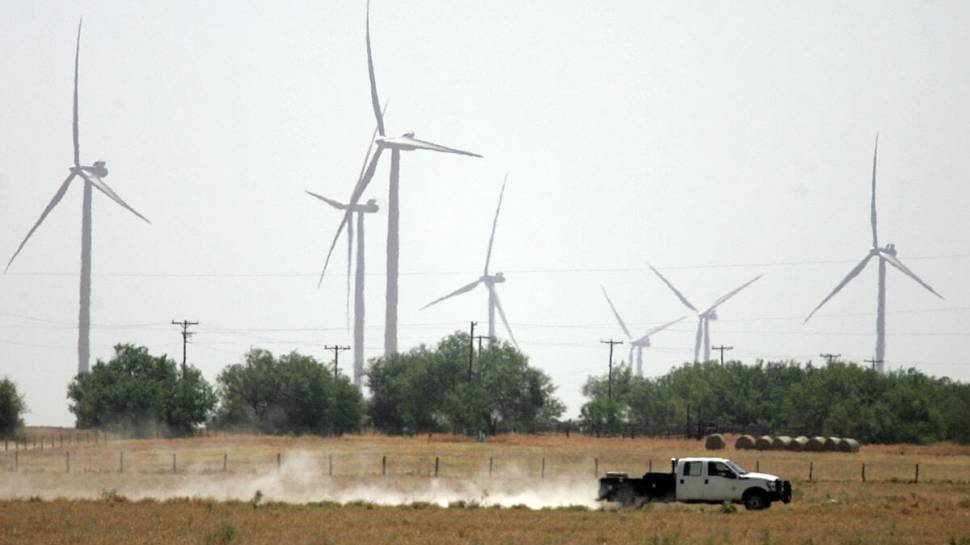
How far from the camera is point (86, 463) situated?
328 feet

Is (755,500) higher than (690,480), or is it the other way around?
(690,480)

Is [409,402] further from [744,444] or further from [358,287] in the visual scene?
[744,444]

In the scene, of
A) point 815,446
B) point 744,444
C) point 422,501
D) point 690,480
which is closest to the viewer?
point 690,480

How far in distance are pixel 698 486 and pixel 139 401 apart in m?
114

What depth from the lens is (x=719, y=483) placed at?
60906mm

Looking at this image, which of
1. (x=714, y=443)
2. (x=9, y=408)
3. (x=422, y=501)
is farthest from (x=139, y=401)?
(x=422, y=501)

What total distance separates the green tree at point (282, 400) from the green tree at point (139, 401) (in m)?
5.28

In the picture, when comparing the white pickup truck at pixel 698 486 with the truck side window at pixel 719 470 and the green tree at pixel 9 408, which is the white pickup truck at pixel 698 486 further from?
the green tree at pixel 9 408

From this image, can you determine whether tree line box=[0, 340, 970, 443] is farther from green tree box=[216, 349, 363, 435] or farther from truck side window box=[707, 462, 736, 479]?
truck side window box=[707, 462, 736, 479]

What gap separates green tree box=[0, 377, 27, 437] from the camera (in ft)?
493

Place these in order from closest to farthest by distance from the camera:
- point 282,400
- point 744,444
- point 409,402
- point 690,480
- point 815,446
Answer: point 690,480, point 815,446, point 744,444, point 282,400, point 409,402

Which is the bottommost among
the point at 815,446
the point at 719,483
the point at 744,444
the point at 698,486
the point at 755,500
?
the point at 744,444

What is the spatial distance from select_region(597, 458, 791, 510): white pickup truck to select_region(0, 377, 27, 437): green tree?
101672 millimetres

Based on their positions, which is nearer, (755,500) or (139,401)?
(755,500)
